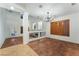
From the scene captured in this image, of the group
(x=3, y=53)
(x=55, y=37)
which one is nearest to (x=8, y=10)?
(x=3, y=53)

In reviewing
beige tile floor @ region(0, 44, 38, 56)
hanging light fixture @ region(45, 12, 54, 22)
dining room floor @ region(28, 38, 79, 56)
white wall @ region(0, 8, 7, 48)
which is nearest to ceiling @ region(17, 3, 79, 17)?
hanging light fixture @ region(45, 12, 54, 22)

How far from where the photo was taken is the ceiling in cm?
182

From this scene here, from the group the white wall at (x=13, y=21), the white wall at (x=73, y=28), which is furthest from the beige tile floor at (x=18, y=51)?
the white wall at (x=73, y=28)

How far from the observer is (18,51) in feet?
6.29

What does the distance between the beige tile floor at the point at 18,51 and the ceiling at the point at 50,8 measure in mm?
779

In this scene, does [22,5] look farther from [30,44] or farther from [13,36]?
[30,44]

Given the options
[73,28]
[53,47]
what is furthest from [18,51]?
[73,28]

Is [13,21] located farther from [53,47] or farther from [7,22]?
[53,47]

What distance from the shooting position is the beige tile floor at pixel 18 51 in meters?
1.78

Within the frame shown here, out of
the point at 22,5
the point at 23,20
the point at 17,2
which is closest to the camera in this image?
the point at 17,2

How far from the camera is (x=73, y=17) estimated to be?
1949mm

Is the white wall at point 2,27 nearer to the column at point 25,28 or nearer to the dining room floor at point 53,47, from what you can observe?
the column at point 25,28

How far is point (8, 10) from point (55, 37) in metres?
1.15

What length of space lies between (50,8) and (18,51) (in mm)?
1093
